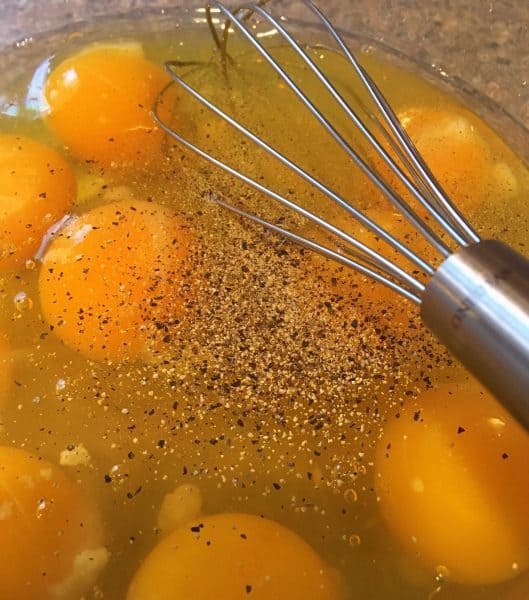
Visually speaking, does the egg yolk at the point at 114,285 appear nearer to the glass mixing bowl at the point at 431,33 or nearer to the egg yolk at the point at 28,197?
the egg yolk at the point at 28,197

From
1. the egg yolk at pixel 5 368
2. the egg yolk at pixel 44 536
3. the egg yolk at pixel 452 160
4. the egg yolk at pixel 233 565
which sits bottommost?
the egg yolk at pixel 44 536

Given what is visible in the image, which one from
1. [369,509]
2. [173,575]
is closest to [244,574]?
[173,575]

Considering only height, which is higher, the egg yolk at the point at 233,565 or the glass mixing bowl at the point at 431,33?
the glass mixing bowl at the point at 431,33

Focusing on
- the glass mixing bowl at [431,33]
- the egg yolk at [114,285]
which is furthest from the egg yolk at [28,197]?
the glass mixing bowl at [431,33]

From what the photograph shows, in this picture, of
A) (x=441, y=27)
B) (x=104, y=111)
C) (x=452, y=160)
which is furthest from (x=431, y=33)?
(x=104, y=111)

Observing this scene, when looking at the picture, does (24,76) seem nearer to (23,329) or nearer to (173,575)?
(23,329)

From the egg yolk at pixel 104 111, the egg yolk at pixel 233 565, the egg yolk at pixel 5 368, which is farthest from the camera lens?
the egg yolk at pixel 104 111

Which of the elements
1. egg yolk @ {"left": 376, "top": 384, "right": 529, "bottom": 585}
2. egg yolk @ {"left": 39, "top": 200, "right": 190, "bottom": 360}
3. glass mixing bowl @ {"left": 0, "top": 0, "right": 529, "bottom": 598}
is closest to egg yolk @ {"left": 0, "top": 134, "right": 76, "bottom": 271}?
egg yolk @ {"left": 39, "top": 200, "right": 190, "bottom": 360}
